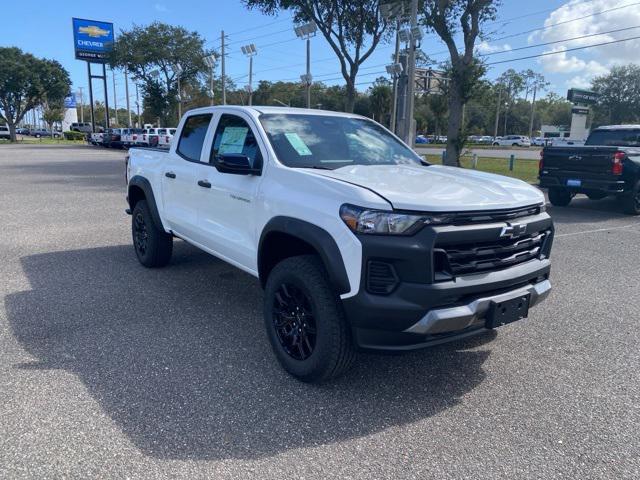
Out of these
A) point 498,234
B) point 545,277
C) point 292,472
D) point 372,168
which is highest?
point 372,168

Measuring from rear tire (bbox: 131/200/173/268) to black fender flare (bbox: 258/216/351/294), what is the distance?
281 centimetres

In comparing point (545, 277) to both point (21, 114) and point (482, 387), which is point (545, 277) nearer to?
point (482, 387)

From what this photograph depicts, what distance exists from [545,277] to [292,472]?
2.23m

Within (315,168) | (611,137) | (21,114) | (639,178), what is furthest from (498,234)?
(21,114)

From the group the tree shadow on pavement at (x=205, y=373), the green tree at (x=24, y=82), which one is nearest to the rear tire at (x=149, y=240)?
the tree shadow on pavement at (x=205, y=373)

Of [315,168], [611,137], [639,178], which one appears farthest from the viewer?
[611,137]

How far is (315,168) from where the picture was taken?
3.83 metres

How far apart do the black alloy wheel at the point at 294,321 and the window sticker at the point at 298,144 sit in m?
1.15

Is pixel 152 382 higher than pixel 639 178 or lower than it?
lower

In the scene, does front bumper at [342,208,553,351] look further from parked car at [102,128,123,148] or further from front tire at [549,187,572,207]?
parked car at [102,128,123,148]

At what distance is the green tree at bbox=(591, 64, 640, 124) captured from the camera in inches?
2795

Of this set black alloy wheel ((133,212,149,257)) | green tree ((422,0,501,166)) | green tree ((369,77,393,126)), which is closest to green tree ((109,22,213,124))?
green tree ((369,77,393,126))

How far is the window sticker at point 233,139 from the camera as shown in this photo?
14.3 feet

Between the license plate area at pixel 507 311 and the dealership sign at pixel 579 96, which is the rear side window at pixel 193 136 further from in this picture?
the dealership sign at pixel 579 96
